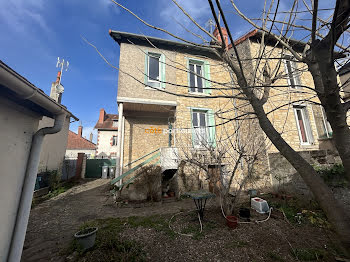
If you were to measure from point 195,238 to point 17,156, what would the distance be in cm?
372

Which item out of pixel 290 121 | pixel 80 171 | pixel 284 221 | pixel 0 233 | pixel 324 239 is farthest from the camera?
pixel 80 171

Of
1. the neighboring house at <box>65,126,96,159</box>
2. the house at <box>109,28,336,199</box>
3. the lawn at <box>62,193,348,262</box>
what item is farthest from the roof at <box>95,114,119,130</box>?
the lawn at <box>62,193,348,262</box>

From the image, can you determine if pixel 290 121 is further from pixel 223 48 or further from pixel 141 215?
pixel 141 215

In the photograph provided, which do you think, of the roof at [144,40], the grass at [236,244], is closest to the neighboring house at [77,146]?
the roof at [144,40]

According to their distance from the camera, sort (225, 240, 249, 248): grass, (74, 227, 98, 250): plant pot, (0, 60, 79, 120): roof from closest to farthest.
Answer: (0, 60, 79, 120): roof < (74, 227, 98, 250): plant pot < (225, 240, 249, 248): grass

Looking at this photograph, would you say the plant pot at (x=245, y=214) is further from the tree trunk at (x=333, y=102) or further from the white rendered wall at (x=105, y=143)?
the white rendered wall at (x=105, y=143)

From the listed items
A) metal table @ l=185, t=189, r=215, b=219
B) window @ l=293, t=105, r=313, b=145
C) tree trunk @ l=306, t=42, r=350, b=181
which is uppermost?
window @ l=293, t=105, r=313, b=145

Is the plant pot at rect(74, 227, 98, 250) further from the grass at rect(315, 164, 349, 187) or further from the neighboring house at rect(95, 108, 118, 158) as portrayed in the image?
the neighboring house at rect(95, 108, 118, 158)

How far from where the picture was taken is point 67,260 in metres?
2.83

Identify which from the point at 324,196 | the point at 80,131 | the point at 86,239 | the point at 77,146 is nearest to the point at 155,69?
the point at 86,239

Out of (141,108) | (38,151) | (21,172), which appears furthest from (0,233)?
(141,108)

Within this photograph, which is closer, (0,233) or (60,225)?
(0,233)

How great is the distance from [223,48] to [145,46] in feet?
22.6

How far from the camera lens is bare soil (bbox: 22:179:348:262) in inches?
116
